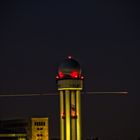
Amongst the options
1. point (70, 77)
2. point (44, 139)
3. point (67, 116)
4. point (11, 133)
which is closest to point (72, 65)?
point (70, 77)

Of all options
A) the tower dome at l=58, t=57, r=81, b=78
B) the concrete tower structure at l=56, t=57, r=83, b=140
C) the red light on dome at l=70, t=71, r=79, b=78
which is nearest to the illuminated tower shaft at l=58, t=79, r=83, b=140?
the concrete tower structure at l=56, t=57, r=83, b=140

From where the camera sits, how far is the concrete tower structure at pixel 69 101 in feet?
262

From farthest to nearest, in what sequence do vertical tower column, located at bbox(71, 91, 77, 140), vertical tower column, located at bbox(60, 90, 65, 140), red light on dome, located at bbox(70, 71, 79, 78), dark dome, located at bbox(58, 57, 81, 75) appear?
dark dome, located at bbox(58, 57, 81, 75) < red light on dome, located at bbox(70, 71, 79, 78) < vertical tower column, located at bbox(60, 90, 65, 140) < vertical tower column, located at bbox(71, 91, 77, 140)

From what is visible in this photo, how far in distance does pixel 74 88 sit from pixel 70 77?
162 centimetres

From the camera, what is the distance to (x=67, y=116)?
7994 cm

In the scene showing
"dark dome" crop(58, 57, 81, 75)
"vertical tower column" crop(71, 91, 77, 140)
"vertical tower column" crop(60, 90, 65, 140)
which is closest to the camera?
"vertical tower column" crop(71, 91, 77, 140)

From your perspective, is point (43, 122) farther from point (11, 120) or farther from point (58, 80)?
point (58, 80)

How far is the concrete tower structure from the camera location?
7975cm

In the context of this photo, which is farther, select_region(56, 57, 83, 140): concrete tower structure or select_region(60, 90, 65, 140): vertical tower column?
select_region(60, 90, 65, 140): vertical tower column

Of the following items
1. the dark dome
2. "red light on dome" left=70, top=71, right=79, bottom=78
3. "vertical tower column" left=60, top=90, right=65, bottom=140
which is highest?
the dark dome

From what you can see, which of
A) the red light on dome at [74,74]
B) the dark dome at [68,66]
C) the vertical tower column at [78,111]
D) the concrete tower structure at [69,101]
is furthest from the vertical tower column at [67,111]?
the dark dome at [68,66]

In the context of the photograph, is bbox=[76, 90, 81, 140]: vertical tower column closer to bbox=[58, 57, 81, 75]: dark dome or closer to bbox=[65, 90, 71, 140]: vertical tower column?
bbox=[65, 90, 71, 140]: vertical tower column

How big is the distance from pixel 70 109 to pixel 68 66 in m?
5.81

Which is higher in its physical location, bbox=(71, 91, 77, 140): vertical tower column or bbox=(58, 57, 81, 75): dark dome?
bbox=(58, 57, 81, 75): dark dome
